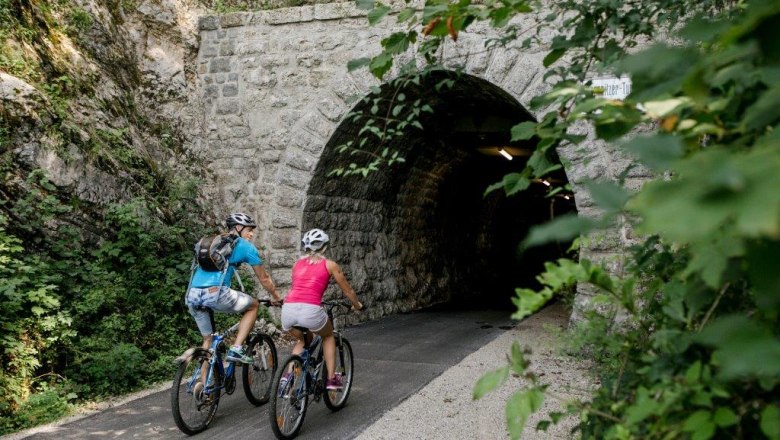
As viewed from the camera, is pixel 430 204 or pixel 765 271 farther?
pixel 430 204

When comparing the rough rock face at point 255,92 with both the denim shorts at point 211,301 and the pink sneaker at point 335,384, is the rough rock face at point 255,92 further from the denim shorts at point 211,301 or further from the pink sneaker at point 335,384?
the pink sneaker at point 335,384

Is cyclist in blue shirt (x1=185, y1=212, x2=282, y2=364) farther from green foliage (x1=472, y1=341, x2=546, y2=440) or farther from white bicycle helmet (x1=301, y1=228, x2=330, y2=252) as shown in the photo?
green foliage (x1=472, y1=341, x2=546, y2=440)

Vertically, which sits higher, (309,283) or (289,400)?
(309,283)

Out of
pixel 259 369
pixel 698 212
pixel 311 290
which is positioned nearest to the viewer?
pixel 698 212

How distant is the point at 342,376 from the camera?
527 centimetres

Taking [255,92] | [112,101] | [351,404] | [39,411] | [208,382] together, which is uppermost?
[255,92]

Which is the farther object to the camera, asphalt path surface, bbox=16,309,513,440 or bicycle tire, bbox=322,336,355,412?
bicycle tire, bbox=322,336,355,412

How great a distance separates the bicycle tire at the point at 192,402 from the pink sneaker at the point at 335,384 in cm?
88

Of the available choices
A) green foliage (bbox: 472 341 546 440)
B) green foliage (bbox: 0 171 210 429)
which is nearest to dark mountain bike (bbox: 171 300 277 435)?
green foliage (bbox: 0 171 210 429)

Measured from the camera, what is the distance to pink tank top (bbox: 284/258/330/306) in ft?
15.5

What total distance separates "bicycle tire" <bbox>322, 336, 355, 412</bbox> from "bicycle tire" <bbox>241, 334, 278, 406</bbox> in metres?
0.57

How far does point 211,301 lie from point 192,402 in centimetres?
78

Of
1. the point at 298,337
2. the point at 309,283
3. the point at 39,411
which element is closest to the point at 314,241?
the point at 309,283

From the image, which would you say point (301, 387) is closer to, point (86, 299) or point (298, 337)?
point (298, 337)
